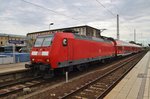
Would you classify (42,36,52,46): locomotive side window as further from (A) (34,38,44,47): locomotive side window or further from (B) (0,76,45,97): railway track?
(B) (0,76,45,97): railway track

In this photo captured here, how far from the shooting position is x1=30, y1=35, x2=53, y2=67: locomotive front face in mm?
13155

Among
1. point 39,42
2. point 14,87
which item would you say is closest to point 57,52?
point 39,42

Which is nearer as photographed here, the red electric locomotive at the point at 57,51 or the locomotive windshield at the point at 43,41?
the red electric locomotive at the point at 57,51

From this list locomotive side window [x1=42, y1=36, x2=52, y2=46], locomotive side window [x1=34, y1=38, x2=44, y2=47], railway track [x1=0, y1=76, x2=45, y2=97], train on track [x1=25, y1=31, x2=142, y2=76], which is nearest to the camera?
railway track [x1=0, y1=76, x2=45, y2=97]

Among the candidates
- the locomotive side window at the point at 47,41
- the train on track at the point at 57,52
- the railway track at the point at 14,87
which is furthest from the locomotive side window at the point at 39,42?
the railway track at the point at 14,87

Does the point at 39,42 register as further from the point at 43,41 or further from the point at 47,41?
the point at 47,41

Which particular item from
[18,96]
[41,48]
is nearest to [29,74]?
[41,48]

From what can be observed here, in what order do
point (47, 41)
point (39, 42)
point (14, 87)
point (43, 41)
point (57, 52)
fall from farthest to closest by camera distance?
1. point (39, 42)
2. point (43, 41)
3. point (47, 41)
4. point (57, 52)
5. point (14, 87)

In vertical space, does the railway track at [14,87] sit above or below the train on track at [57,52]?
below

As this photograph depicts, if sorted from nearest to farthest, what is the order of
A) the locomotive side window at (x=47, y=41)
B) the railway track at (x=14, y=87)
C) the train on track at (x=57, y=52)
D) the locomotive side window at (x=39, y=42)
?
the railway track at (x=14, y=87) → the train on track at (x=57, y=52) → the locomotive side window at (x=47, y=41) → the locomotive side window at (x=39, y=42)

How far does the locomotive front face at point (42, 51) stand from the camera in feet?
43.2

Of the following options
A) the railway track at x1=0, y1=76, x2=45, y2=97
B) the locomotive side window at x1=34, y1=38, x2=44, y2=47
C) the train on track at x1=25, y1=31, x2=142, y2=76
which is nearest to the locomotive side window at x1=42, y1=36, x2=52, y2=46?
the train on track at x1=25, y1=31, x2=142, y2=76

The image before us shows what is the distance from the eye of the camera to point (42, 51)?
44.6 ft

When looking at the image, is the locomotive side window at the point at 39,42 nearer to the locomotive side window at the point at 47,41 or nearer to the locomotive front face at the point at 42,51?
the locomotive front face at the point at 42,51
